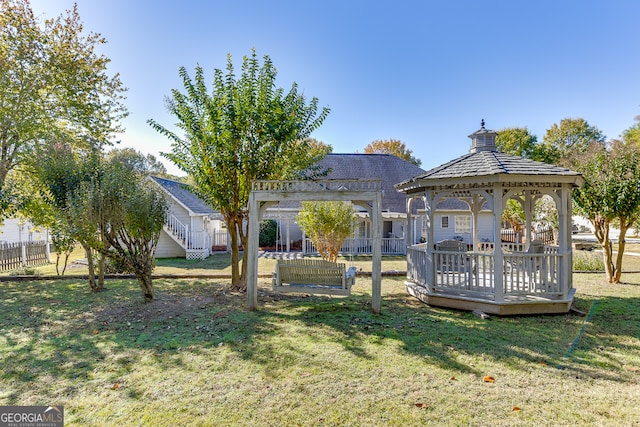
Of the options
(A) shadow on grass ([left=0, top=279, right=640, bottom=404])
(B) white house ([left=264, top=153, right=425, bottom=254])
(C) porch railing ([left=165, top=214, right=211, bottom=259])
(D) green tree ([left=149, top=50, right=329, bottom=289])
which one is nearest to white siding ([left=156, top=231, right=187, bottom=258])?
(C) porch railing ([left=165, top=214, right=211, bottom=259])

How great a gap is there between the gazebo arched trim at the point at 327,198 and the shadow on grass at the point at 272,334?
735mm

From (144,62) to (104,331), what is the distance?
11.1 meters

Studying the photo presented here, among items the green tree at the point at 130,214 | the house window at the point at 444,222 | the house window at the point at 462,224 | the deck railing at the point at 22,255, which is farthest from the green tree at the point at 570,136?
the deck railing at the point at 22,255

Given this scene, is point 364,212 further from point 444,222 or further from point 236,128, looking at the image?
point 236,128

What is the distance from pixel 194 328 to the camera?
5.85 metres

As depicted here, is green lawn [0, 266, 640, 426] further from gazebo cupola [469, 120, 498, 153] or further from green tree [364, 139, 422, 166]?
green tree [364, 139, 422, 166]

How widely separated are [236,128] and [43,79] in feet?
30.8

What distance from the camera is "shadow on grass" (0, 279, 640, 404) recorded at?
14.3 ft

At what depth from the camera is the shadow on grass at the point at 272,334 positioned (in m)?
4.36

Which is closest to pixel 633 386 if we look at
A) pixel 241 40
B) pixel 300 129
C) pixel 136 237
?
pixel 300 129

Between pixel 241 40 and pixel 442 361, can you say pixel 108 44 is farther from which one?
pixel 442 361

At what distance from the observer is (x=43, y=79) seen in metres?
11.3

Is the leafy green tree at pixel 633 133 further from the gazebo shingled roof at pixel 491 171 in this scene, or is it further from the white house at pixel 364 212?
Answer: the gazebo shingled roof at pixel 491 171

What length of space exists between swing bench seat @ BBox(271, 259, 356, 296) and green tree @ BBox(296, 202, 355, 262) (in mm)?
4831
